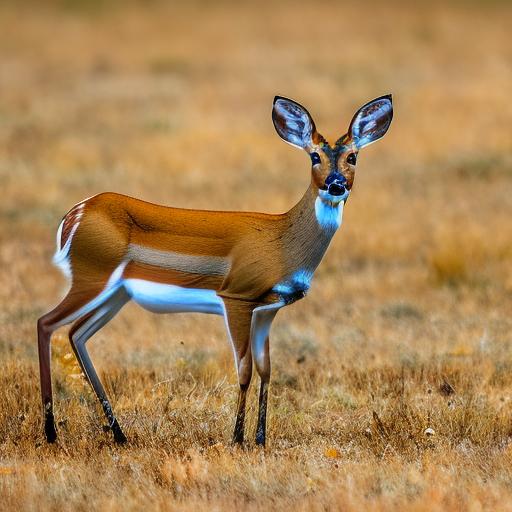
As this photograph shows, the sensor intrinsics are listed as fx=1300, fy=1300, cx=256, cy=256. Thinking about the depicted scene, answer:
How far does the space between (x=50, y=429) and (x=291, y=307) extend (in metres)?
6.10

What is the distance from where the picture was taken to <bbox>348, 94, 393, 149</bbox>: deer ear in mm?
7020

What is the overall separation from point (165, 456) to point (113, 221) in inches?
51.4

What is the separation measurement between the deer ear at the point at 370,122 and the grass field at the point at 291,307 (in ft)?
5.64

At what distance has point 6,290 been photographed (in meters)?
13.1

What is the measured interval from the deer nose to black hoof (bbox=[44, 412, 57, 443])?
1.99m

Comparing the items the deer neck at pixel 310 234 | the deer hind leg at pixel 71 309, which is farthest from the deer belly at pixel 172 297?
the deer neck at pixel 310 234

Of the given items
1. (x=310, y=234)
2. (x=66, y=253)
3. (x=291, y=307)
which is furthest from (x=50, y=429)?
(x=291, y=307)

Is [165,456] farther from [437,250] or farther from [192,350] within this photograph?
[437,250]

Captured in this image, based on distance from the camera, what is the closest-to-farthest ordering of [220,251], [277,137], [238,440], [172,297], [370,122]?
[172,297] < [220,251] < [370,122] < [238,440] < [277,137]

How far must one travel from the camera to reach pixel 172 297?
6.90 m

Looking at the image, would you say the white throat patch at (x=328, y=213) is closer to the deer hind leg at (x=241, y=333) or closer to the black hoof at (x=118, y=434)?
the deer hind leg at (x=241, y=333)

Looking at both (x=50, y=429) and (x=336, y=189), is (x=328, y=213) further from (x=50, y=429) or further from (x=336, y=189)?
(x=50, y=429)

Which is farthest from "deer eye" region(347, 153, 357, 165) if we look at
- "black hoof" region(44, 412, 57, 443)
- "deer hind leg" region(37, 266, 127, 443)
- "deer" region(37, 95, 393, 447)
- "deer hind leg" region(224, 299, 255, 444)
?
"black hoof" region(44, 412, 57, 443)

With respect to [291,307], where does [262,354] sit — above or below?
above
